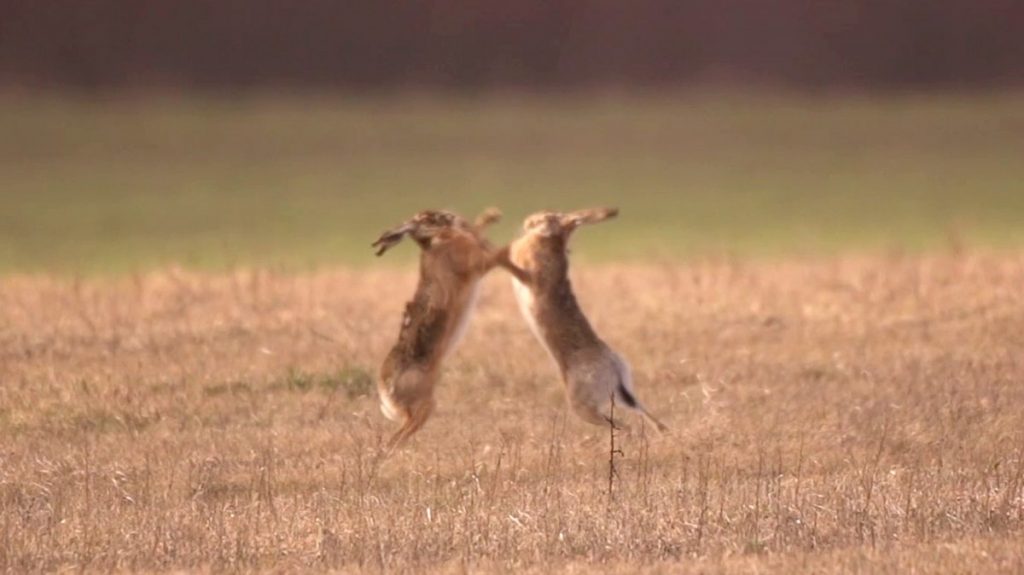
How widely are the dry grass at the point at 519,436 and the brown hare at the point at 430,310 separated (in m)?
0.28

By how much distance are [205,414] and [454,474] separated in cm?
197

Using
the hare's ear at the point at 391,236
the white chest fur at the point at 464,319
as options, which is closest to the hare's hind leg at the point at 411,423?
the white chest fur at the point at 464,319

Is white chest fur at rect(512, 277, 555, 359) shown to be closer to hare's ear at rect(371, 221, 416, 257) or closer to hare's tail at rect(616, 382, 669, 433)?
hare's tail at rect(616, 382, 669, 433)

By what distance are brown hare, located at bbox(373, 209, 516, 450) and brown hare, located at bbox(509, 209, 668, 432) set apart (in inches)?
7.0

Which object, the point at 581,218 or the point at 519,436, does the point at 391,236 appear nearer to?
the point at 581,218

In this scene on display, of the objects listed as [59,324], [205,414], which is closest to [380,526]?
[205,414]

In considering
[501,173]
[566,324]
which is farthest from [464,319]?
[501,173]

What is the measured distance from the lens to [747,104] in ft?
146

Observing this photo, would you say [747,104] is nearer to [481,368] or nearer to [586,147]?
[586,147]

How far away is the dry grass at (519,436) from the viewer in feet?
27.2

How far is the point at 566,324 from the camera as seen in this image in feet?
34.9

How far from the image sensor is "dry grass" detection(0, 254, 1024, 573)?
327 inches

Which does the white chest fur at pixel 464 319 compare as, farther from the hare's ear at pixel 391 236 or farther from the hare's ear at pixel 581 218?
the hare's ear at pixel 581 218

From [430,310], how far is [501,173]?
2502 cm
